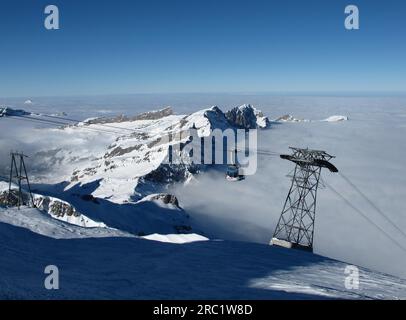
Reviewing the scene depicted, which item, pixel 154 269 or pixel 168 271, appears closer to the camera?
pixel 168 271

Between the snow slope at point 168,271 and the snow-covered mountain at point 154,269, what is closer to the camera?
the snow slope at point 168,271

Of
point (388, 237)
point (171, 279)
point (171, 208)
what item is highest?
point (171, 279)

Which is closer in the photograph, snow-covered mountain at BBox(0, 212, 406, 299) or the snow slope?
the snow slope

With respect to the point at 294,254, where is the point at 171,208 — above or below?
below

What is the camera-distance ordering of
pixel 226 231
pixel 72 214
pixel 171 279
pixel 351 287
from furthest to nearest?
1. pixel 226 231
2. pixel 72 214
3. pixel 351 287
4. pixel 171 279

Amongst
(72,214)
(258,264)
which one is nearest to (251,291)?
(258,264)

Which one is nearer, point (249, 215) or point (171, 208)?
point (171, 208)
